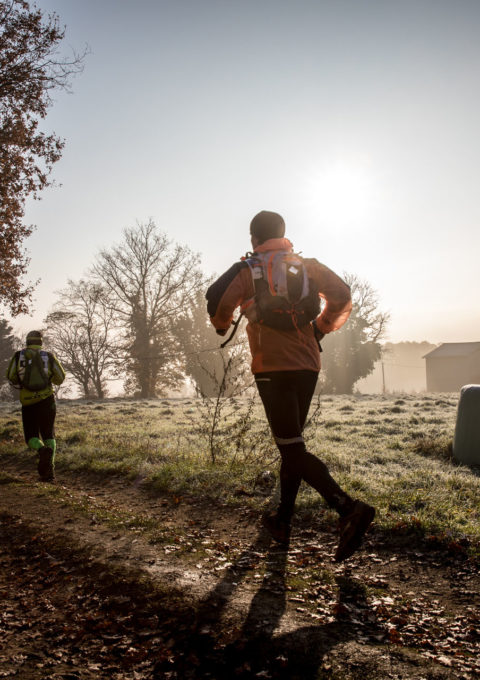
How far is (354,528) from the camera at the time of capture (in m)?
2.87

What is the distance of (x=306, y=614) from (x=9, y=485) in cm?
479

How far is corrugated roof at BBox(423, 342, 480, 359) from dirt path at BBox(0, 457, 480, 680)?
201 feet

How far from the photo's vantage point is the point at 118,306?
38.5 meters

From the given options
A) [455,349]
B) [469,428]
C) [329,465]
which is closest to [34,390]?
[329,465]

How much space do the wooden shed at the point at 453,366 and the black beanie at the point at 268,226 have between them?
60.3 metres

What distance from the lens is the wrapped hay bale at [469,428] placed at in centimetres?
641

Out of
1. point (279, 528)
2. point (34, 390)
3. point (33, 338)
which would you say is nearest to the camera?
point (279, 528)

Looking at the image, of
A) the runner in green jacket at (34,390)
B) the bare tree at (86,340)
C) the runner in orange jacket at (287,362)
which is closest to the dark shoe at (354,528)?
the runner in orange jacket at (287,362)

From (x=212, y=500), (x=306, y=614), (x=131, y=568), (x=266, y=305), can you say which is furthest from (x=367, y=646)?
(x=212, y=500)

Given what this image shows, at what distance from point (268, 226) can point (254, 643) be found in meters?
2.65

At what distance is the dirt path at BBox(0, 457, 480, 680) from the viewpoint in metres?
2.04

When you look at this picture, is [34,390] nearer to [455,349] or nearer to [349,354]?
[349,354]

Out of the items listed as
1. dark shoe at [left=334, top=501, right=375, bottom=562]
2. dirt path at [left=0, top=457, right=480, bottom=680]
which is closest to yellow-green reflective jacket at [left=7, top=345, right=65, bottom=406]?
dirt path at [left=0, top=457, right=480, bottom=680]

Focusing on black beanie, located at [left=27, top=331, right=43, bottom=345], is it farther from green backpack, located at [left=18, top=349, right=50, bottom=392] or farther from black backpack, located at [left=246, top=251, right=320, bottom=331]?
black backpack, located at [left=246, top=251, right=320, bottom=331]
